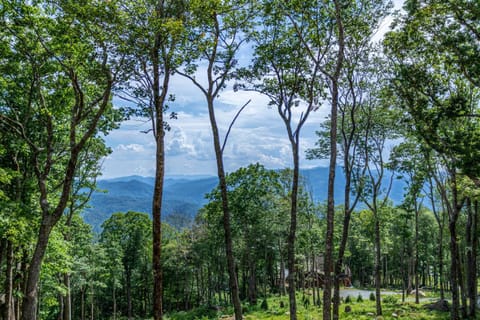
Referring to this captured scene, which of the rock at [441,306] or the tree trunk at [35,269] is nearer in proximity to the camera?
the tree trunk at [35,269]

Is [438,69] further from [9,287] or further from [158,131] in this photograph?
[9,287]

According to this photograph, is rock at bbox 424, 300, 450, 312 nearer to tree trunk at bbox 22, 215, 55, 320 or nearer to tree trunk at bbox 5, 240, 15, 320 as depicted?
tree trunk at bbox 22, 215, 55, 320

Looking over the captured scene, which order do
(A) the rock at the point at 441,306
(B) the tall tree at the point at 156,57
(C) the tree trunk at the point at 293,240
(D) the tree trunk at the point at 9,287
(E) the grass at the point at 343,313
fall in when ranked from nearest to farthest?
(B) the tall tree at the point at 156,57, (C) the tree trunk at the point at 293,240, (D) the tree trunk at the point at 9,287, (E) the grass at the point at 343,313, (A) the rock at the point at 441,306

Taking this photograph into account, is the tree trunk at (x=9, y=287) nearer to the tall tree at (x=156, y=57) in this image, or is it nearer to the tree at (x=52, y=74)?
the tree at (x=52, y=74)

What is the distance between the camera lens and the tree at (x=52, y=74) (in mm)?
9672

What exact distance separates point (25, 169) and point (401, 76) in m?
14.9

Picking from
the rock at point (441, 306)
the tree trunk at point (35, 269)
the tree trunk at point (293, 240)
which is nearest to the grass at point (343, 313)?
the rock at point (441, 306)

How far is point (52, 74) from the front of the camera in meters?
11.9

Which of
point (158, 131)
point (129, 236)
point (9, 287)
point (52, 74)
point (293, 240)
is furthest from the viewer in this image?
point (129, 236)

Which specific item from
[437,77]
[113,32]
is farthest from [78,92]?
[437,77]

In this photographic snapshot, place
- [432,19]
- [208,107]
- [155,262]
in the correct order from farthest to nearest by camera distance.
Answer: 1. [208,107]
2. [432,19]
3. [155,262]

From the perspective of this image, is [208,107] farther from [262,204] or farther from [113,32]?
→ [262,204]

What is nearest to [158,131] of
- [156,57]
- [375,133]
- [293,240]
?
[156,57]

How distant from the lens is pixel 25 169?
14.3 meters
